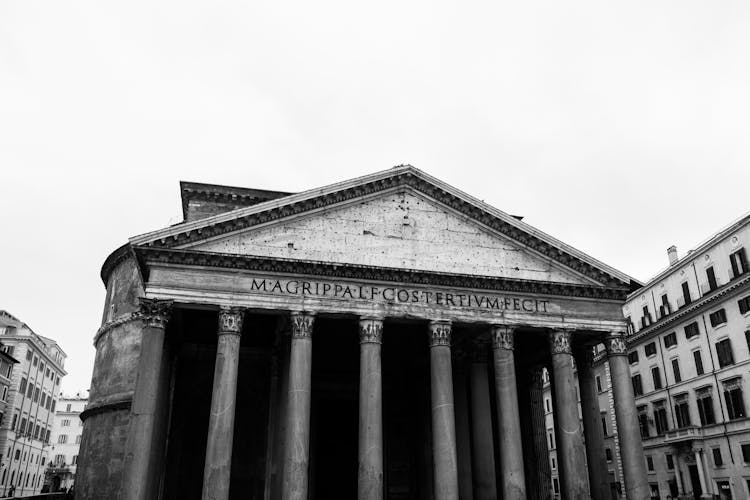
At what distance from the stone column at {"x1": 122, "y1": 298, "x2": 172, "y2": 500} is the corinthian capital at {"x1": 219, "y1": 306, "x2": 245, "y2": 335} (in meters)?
1.45

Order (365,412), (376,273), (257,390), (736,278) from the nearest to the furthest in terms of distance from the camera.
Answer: (365,412)
(376,273)
(257,390)
(736,278)

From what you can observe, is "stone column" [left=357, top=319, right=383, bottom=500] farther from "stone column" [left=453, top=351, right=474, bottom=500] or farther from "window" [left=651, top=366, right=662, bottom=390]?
"window" [left=651, top=366, right=662, bottom=390]

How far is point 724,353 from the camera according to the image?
1196 inches

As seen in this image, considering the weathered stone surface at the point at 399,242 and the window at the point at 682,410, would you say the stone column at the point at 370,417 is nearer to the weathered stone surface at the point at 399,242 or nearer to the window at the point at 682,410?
the weathered stone surface at the point at 399,242

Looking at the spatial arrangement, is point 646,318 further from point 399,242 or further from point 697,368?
point 399,242

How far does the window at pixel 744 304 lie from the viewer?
28.6 meters

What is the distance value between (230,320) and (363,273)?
400cm

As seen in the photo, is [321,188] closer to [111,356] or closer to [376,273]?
[376,273]

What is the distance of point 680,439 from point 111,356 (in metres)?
28.7

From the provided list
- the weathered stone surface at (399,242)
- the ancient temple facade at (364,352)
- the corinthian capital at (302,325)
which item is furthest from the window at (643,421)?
the corinthian capital at (302,325)

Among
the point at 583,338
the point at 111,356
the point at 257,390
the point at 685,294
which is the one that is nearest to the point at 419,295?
the point at 583,338

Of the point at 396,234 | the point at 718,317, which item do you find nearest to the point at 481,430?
the point at 396,234

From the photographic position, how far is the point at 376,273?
1803 centimetres

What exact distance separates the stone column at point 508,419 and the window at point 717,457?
18.1 meters
